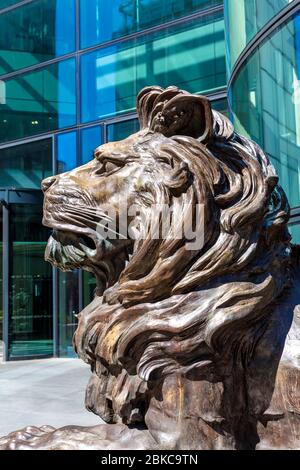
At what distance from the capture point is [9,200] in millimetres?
12148

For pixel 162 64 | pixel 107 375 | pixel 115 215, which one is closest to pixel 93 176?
pixel 115 215

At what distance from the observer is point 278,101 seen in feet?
24.3

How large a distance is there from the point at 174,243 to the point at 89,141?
10.9 m

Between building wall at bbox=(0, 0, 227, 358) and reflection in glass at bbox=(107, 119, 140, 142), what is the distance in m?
0.02

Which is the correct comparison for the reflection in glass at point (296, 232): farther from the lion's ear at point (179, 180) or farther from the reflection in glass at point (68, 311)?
the reflection in glass at point (68, 311)

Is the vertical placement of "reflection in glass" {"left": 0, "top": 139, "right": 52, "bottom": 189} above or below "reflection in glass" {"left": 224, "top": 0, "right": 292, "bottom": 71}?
below

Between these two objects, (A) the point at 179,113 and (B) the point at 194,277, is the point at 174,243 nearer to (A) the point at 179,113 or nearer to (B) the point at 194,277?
(B) the point at 194,277

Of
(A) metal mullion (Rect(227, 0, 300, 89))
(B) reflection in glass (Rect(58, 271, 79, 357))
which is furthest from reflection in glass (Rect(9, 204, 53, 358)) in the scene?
(A) metal mullion (Rect(227, 0, 300, 89))

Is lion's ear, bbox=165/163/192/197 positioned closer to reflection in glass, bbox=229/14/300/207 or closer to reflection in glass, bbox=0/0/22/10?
reflection in glass, bbox=229/14/300/207

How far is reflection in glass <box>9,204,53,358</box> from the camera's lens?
12.4 meters

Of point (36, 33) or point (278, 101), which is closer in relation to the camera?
point (278, 101)

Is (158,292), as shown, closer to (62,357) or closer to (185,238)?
(185,238)

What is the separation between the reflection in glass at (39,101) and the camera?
12562mm

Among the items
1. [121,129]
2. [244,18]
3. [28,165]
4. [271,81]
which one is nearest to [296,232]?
[271,81]
